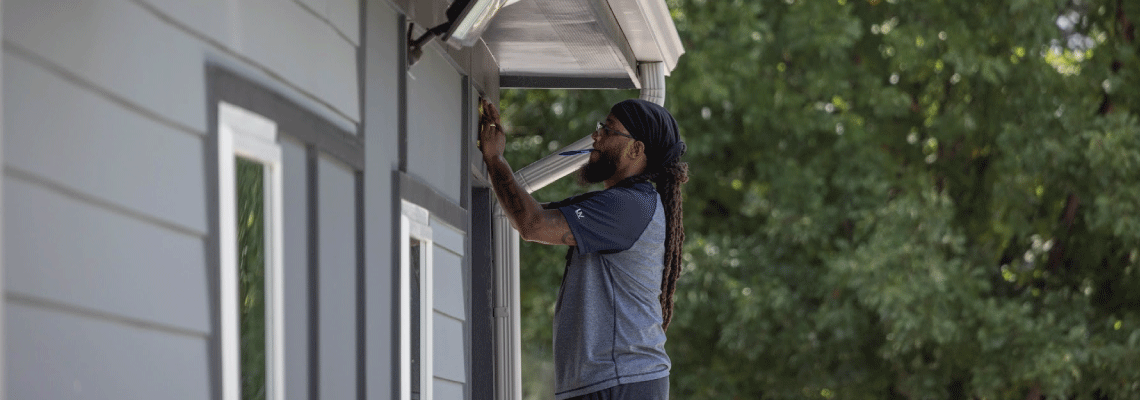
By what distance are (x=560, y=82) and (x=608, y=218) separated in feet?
7.05

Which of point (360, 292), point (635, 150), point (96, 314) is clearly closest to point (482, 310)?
point (635, 150)

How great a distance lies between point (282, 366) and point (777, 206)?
959 centimetres

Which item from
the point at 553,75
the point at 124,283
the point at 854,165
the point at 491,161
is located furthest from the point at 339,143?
the point at 854,165

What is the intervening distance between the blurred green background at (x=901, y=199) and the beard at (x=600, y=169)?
6455 millimetres

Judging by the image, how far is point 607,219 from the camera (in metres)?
3.78

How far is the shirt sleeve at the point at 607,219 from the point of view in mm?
3750

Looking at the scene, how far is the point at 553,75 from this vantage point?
19.0ft

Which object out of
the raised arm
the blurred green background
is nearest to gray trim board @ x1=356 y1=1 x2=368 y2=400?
the raised arm

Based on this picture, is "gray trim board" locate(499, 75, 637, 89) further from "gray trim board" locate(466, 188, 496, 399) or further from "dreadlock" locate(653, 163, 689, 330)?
"dreadlock" locate(653, 163, 689, 330)

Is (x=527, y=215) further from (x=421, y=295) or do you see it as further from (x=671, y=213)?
(x=671, y=213)

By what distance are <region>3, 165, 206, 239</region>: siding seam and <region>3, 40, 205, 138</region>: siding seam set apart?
124mm

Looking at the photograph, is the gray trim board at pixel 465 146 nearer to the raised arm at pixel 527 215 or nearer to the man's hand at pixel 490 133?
the man's hand at pixel 490 133

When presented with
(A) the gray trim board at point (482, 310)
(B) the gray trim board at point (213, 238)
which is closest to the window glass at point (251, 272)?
(B) the gray trim board at point (213, 238)

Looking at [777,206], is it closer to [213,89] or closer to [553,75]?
[553,75]
